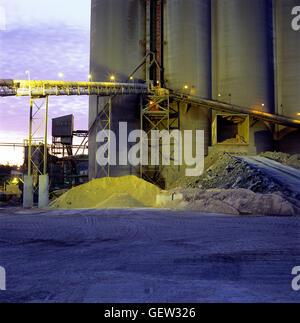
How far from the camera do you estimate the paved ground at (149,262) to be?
144 inches

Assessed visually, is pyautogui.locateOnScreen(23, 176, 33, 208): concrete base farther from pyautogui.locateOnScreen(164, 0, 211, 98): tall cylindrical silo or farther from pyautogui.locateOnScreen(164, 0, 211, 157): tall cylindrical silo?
pyautogui.locateOnScreen(164, 0, 211, 98): tall cylindrical silo

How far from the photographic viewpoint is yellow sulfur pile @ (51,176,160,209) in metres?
18.6

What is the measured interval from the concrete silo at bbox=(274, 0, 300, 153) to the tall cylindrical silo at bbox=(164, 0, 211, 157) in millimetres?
7600

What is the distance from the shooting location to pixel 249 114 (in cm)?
2698

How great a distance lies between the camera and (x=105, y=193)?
19.7m

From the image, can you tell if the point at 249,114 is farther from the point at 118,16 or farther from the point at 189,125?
the point at 118,16

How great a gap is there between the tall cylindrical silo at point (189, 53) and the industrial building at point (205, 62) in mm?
92

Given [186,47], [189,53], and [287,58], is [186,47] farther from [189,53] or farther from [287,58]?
[287,58]

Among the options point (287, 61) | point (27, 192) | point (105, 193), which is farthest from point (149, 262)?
point (287, 61)

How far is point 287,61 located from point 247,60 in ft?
14.6

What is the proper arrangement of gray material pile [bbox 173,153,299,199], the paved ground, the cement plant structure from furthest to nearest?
the cement plant structure → gray material pile [bbox 173,153,299,199] → the paved ground

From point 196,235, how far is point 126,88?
1874cm

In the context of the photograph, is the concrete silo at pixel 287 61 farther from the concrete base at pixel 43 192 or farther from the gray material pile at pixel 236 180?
the concrete base at pixel 43 192

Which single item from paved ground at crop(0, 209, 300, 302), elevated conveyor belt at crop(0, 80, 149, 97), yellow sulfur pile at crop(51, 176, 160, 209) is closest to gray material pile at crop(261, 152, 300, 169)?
yellow sulfur pile at crop(51, 176, 160, 209)
